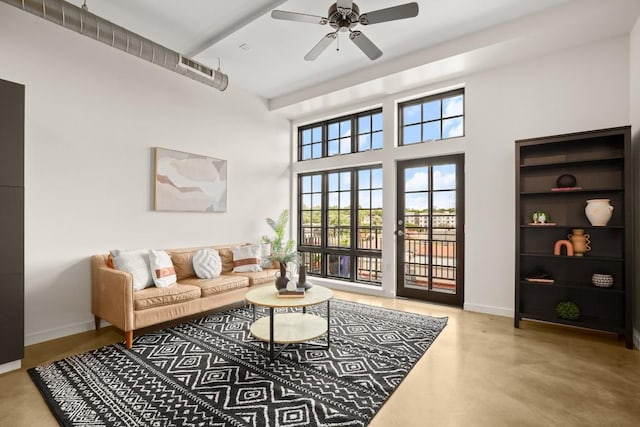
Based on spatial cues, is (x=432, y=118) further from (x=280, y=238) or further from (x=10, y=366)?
(x=10, y=366)

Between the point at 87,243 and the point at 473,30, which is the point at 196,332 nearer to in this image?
the point at 87,243

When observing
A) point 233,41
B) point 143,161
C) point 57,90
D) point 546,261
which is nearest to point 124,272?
point 143,161

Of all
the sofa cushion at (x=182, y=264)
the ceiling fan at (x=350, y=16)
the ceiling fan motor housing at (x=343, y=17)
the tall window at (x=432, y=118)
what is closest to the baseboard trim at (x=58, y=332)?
the sofa cushion at (x=182, y=264)

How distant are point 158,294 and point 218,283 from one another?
74cm

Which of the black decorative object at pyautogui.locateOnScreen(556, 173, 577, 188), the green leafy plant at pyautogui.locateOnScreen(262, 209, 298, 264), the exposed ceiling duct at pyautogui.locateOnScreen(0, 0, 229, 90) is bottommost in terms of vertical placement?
the green leafy plant at pyautogui.locateOnScreen(262, 209, 298, 264)

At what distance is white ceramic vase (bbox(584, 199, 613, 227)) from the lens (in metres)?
3.23

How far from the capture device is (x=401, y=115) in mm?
5121

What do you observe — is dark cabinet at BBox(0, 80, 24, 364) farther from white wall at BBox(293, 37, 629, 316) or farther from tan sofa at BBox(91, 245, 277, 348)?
white wall at BBox(293, 37, 629, 316)

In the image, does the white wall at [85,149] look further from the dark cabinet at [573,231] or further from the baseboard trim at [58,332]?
the dark cabinet at [573,231]

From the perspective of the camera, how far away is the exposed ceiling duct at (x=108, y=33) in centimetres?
273

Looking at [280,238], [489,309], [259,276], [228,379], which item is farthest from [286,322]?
[489,309]

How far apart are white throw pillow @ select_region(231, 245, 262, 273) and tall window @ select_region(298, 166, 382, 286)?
5.35 ft

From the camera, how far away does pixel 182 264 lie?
163 inches

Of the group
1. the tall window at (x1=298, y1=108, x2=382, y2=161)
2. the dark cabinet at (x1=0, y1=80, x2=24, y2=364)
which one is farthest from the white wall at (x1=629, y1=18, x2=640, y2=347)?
the dark cabinet at (x1=0, y1=80, x2=24, y2=364)
